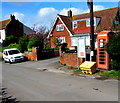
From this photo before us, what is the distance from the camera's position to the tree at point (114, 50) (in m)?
10.4

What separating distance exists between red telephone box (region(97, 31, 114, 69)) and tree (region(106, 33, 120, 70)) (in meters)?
0.39

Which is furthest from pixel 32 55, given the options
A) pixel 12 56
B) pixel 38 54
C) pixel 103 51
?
pixel 103 51

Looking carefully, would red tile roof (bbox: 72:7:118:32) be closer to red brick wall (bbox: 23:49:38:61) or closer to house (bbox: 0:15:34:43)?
red brick wall (bbox: 23:49:38:61)

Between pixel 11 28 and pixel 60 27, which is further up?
pixel 11 28

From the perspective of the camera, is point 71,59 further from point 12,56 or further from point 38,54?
Answer: point 12,56

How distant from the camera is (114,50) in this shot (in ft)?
34.5

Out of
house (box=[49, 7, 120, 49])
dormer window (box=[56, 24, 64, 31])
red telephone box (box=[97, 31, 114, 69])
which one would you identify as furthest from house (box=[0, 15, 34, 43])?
red telephone box (box=[97, 31, 114, 69])

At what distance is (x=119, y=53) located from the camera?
10.3m

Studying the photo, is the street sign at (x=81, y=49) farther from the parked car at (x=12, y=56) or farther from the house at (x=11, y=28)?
the house at (x=11, y=28)

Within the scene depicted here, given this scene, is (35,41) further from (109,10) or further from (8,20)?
(8,20)

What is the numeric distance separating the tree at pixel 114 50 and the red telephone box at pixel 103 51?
385mm

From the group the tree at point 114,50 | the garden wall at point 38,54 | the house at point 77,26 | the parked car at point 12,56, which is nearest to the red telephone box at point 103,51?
the tree at point 114,50

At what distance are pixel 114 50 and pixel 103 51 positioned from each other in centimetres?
112

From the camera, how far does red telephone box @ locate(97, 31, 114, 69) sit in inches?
446
